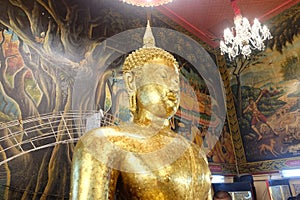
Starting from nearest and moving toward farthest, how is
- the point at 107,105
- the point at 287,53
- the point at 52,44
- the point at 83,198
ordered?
the point at 83,198 < the point at 52,44 < the point at 107,105 < the point at 287,53

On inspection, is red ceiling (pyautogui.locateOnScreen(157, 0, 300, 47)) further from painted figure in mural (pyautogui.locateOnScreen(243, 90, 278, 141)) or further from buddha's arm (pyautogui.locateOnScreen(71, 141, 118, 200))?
buddha's arm (pyautogui.locateOnScreen(71, 141, 118, 200))

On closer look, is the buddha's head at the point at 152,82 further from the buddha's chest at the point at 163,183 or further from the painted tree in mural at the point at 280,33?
the painted tree in mural at the point at 280,33

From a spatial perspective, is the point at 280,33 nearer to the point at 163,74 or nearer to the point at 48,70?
the point at 48,70

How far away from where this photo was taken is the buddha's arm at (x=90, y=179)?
1176 mm

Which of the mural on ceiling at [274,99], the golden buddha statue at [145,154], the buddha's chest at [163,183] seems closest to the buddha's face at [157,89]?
the golden buddha statue at [145,154]

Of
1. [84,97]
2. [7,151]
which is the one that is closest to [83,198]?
[7,151]

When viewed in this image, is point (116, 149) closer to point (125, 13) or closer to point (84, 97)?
point (84, 97)

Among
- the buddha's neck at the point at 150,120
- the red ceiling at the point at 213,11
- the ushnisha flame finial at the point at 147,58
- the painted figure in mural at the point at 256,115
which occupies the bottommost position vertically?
the buddha's neck at the point at 150,120

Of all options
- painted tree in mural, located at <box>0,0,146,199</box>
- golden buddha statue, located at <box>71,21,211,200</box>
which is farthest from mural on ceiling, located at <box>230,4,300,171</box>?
golden buddha statue, located at <box>71,21,211,200</box>

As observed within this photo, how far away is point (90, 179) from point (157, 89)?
26.3 inches

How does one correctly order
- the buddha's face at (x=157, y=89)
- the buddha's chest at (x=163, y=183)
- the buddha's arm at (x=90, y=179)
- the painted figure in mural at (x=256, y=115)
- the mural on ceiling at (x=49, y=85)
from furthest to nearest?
1. the painted figure in mural at (x=256, y=115)
2. the mural on ceiling at (x=49, y=85)
3. the buddha's face at (x=157, y=89)
4. the buddha's chest at (x=163, y=183)
5. the buddha's arm at (x=90, y=179)

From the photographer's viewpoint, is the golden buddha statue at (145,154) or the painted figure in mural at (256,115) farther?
the painted figure in mural at (256,115)

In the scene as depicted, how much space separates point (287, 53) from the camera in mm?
6582

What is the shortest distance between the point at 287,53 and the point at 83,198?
691 cm
